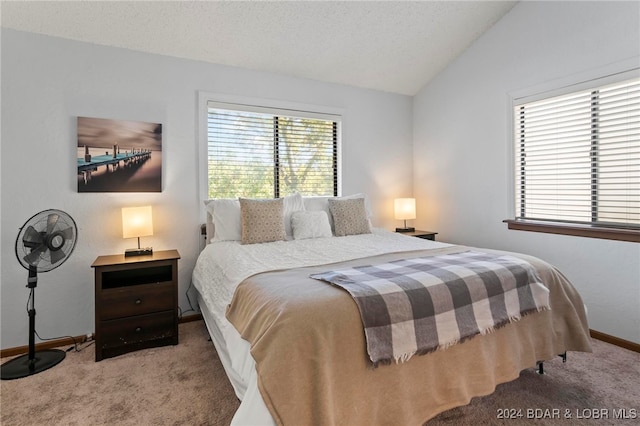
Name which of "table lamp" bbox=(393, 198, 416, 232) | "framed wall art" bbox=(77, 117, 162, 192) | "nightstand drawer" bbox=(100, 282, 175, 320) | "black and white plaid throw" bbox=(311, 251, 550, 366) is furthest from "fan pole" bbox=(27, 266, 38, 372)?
"table lamp" bbox=(393, 198, 416, 232)

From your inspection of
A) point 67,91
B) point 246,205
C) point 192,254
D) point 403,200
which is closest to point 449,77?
point 403,200

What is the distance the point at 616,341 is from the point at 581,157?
4.86ft

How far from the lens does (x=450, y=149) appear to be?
13.1 ft

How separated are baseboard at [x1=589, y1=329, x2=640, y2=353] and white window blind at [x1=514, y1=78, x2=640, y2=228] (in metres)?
0.87

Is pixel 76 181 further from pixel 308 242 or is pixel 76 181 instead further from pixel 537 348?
pixel 537 348

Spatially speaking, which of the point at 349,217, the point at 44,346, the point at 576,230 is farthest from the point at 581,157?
the point at 44,346

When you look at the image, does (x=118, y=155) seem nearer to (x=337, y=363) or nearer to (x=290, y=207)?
(x=290, y=207)

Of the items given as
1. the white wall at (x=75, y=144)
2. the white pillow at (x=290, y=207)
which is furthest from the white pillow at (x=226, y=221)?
the white pillow at (x=290, y=207)

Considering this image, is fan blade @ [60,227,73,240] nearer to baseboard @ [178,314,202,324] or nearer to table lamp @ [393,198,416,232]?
baseboard @ [178,314,202,324]

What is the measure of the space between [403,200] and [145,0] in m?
3.20

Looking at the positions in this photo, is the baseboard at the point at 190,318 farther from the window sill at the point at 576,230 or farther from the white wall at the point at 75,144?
the window sill at the point at 576,230

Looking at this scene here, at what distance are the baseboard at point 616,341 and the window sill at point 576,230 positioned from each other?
2.50ft

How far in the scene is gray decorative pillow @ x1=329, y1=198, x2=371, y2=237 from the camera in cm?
329

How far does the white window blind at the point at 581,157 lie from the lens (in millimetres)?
2570
